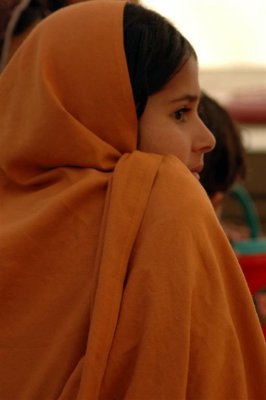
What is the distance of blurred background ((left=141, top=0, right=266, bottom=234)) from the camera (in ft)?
17.2

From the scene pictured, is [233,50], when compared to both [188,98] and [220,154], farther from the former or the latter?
[188,98]

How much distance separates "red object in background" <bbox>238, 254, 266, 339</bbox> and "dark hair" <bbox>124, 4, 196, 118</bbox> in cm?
69

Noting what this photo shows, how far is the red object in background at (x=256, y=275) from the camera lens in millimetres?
1725

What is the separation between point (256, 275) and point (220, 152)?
16.5 inches

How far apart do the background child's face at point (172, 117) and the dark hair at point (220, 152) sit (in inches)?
33.3

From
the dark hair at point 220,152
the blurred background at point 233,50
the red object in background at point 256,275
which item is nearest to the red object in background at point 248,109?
the blurred background at point 233,50

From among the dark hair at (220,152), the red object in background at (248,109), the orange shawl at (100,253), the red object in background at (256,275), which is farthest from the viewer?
the red object in background at (248,109)

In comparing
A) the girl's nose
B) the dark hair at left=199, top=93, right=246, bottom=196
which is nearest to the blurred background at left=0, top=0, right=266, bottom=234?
the dark hair at left=199, top=93, right=246, bottom=196

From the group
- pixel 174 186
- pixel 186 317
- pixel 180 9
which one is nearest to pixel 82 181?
pixel 174 186

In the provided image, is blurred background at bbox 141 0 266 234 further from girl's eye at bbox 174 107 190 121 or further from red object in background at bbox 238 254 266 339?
girl's eye at bbox 174 107 190 121

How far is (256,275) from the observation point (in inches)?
70.2

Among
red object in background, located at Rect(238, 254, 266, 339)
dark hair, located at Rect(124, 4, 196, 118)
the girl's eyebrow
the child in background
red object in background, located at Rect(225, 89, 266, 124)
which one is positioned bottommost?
red object in background, located at Rect(225, 89, 266, 124)

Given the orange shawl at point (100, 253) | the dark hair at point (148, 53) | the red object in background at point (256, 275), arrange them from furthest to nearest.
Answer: the red object in background at point (256, 275) → the dark hair at point (148, 53) → the orange shawl at point (100, 253)

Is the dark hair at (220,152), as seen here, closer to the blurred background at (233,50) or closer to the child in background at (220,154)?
the child in background at (220,154)
